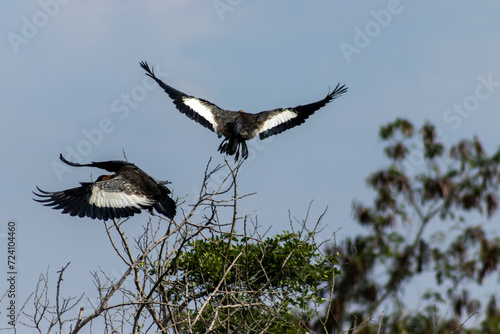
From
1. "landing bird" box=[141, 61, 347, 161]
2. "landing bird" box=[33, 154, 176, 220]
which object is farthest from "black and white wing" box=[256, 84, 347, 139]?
"landing bird" box=[33, 154, 176, 220]

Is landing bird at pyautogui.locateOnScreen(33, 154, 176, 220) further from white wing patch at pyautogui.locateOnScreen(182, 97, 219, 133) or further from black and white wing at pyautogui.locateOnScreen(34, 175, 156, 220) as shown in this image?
white wing patch at pyautogui.locateOnScreen(182, 97, 219, 133)

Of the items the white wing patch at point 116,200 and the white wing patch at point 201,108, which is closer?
the white wing patch at point 116,200

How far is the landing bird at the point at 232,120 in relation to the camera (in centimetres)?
711

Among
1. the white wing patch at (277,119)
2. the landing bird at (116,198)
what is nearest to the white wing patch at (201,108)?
the white wing patch at (277,119)

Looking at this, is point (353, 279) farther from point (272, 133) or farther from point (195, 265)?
point (272, 133)

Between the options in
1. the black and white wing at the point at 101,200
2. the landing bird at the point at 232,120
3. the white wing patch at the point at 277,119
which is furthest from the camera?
A: the white wing patch at the point at 277,119

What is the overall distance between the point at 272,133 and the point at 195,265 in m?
2.23

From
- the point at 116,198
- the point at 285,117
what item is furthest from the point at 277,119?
the point at 116,198

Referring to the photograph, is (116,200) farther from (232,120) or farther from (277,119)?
(277,119)

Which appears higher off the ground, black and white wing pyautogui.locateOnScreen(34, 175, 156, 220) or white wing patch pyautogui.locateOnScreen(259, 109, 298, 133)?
white wing patch pyautogui.locateOnScreen(259, 109, 298, 133)

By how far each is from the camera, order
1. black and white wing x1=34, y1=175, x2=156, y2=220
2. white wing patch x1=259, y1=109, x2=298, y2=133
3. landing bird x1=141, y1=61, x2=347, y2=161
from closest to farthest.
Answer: black and white wing x1=34, y1=175, x2=156, y2=220, landing bird x1=141, y1=61, x2=347, y2=161, white wing patch x1=259, y1=109, x2=298, y2=133

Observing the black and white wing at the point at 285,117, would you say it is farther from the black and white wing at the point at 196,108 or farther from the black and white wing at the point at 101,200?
the black and white wing at the point at 101,200

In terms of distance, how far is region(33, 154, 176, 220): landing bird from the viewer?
600 cm

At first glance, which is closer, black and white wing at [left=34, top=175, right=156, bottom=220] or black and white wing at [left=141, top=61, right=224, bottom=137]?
black and white wing at [left=34, top=175, right=156, bottom=220]
